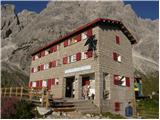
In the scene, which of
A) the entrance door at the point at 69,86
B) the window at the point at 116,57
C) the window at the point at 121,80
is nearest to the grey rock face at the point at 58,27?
the entrance door at the point at 69,86

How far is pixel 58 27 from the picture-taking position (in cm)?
9538

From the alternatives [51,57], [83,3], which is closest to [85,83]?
[51,57]

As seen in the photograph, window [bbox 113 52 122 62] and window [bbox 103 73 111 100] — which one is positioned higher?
window [bbox 113 52 122 62]

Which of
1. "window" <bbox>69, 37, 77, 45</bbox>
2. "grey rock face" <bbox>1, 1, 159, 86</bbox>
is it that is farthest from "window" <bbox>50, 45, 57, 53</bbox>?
"grey rock face" <bbox>1, 1, 159, 86</bbox>

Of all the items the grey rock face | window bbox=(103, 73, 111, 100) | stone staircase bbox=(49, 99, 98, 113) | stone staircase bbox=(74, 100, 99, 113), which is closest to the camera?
stone staircase bbox=(49, 99, 98, 113)

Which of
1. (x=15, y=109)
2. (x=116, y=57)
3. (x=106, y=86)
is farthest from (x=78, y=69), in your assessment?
(x=15, y=109)

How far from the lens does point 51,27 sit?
94312 mm

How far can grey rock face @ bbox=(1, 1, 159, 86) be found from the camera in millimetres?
88125

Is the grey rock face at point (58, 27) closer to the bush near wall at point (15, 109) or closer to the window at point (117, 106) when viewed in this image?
the window at point (117, 106)

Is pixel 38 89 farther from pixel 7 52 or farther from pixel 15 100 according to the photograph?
pixel 7 52

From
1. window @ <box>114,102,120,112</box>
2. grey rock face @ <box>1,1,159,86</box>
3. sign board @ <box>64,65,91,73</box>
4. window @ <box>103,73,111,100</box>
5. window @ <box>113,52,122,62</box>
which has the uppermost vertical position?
grey rock face @ <box>1,1,159,86</box>

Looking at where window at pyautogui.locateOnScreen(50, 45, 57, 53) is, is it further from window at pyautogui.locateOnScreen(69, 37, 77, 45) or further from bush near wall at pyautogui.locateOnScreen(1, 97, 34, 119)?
bush near wall at pyautogui.locateOnScreen(1, 97, 34, 119)

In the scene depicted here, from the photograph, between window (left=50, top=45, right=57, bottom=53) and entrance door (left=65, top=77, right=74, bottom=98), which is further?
window (left=50, top=45, right=57, bottom=53)

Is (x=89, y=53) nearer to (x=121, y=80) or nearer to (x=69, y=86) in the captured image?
(x=121, y=80)
